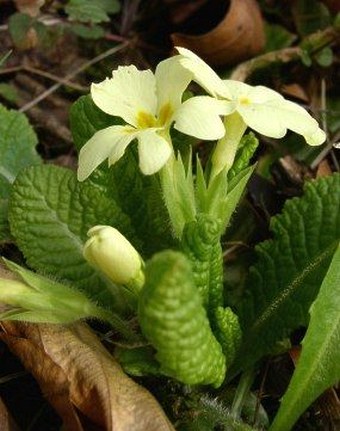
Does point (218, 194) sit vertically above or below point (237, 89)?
below

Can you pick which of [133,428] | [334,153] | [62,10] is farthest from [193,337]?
[62,10]

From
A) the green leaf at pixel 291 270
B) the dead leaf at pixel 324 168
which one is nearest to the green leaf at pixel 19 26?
the dead leaf at pixel 324 168

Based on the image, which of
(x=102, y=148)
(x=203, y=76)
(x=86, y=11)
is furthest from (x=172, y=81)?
(x=86, y=11)

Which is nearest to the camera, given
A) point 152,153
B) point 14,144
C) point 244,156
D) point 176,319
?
point 176,319

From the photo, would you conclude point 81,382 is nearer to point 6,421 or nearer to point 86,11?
point 6,421

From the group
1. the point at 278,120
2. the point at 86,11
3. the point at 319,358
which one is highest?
the point at 86,11

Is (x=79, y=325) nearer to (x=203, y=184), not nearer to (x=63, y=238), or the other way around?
(x=63, y=238)

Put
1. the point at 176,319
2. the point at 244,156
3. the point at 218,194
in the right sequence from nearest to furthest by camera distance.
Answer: the point at 176,319, the point at 218,194, the point at 244,156

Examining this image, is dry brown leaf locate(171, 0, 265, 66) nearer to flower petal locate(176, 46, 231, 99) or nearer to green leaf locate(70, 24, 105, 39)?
green leaf locate(70, 24, 105, 39)
